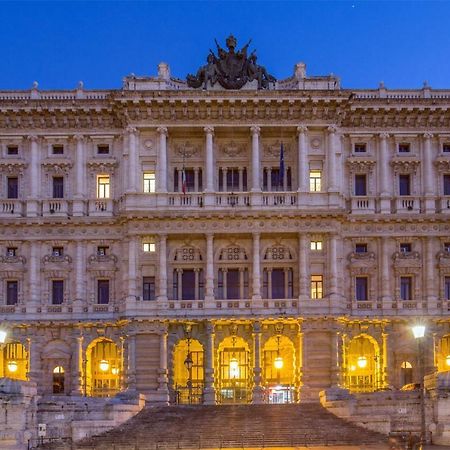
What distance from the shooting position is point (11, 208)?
214ft

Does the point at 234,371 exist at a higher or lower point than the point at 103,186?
lower

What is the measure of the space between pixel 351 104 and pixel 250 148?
7.52 metres

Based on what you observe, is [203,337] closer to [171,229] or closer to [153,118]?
[171,229]

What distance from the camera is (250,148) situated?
66062 millimetres

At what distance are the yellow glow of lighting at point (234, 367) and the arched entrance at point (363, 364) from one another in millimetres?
7316

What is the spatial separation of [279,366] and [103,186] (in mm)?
17131

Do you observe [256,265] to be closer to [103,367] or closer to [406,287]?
[406,287]

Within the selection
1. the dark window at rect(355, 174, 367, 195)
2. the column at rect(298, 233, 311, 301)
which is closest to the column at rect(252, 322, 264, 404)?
the column at rect(298, 233, 311, 301)

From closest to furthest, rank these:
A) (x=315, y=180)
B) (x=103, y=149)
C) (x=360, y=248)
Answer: (x=315, y=180)
(x=360, y=248)
(x=103, y=149)

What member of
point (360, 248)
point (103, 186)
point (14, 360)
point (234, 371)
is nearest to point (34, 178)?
point (103, 186)

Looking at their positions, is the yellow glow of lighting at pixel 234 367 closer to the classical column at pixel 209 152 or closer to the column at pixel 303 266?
the column at pixel 303 266

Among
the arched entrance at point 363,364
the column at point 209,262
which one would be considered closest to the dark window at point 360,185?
the arched entrance at point 363,364

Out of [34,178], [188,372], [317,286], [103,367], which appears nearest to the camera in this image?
[317,286]

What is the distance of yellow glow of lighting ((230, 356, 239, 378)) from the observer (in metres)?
64.8
